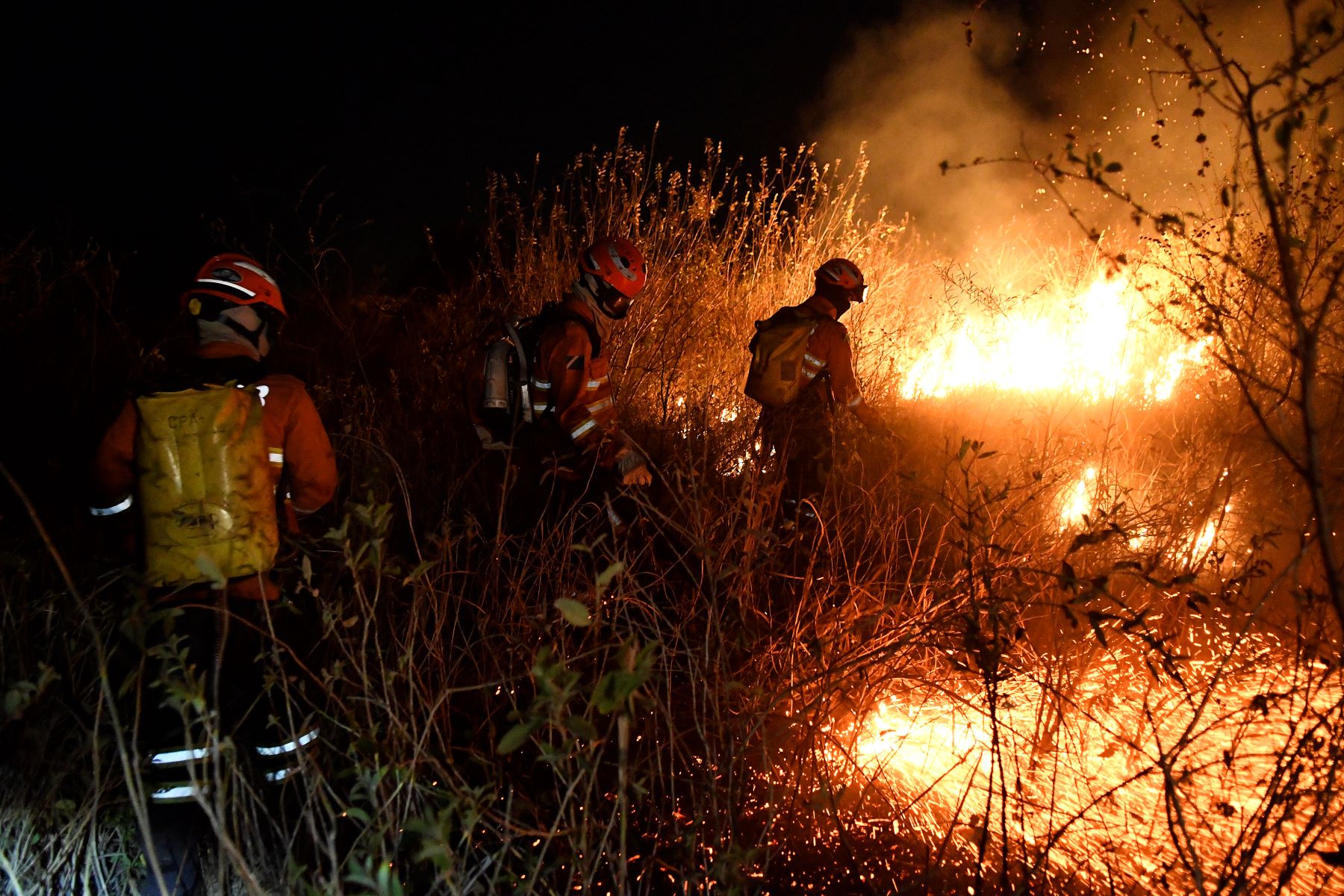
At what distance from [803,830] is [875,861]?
10.2 inches

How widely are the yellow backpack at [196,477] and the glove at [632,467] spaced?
1.58 meters

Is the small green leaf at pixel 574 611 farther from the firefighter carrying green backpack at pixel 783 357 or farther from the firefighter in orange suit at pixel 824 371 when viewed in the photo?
the firefighter carrying green backpack at pixel 783 357

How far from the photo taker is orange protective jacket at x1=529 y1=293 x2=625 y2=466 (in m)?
3.96

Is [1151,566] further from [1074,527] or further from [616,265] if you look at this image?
[616,265]

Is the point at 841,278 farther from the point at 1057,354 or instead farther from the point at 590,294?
the point at 1057,354

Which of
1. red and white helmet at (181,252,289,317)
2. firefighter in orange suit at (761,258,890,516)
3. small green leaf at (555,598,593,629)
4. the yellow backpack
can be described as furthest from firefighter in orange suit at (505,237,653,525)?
small green leaf at (555,598,593,629)

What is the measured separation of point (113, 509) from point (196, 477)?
35 centimetres

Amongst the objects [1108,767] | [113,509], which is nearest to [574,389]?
[113,509]

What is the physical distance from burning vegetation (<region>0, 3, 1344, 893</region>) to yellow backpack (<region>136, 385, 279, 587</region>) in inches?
11.5

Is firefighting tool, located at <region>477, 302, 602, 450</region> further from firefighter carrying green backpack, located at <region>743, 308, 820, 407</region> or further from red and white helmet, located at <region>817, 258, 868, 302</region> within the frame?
red and white helmet, located at <region>817, 258, 868, 302</region>

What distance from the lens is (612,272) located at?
415 centimetres

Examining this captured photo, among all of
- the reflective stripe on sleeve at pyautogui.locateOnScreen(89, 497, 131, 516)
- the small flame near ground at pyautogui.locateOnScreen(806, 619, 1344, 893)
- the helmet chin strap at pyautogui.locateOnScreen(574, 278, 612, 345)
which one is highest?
the helmet chin strap at pyautogui.locateOnScreen(574, 278, 612, 345)

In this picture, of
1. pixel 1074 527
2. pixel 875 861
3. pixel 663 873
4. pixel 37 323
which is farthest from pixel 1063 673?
pixel 37 323

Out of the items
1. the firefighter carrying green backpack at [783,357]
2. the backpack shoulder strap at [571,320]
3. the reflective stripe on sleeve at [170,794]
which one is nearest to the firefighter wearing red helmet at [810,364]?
the firefighter carrying green backpack at [783,357]
